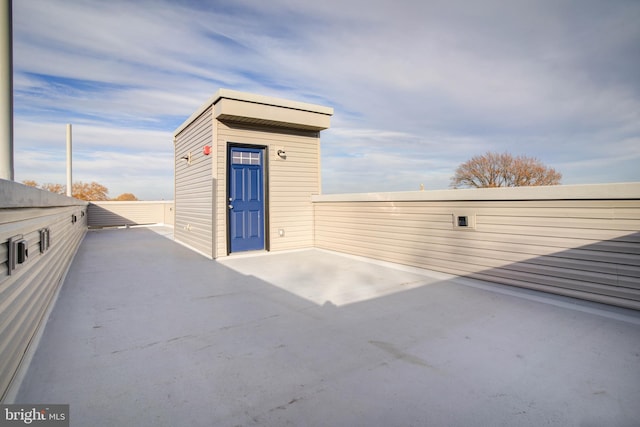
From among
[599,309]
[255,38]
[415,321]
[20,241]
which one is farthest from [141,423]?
[255,38]

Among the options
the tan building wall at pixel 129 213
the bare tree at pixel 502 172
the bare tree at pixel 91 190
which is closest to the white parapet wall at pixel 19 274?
the tan building wall at pixel 129 213

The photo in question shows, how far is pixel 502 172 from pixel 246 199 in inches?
473

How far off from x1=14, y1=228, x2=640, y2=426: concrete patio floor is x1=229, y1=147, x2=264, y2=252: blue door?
7.63ft

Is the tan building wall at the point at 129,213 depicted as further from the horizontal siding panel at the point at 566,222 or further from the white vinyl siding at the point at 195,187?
the horizontal siding panel at the point at 566,222

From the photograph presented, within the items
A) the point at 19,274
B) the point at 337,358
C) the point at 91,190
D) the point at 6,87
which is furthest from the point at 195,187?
the point at 91,190

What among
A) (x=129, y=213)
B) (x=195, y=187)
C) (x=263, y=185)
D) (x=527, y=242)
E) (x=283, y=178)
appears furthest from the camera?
(x=129, y=213)

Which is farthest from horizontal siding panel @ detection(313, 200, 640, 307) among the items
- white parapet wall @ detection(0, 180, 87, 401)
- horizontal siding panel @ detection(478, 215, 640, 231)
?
white parapet wall @ detection(0, 180, 87, 401)

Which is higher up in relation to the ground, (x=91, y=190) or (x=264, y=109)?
(x=264, y=109)

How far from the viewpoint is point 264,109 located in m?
5.33

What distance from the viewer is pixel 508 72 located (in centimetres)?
1025

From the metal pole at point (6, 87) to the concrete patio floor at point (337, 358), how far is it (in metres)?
1.38

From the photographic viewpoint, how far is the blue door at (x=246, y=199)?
557cm

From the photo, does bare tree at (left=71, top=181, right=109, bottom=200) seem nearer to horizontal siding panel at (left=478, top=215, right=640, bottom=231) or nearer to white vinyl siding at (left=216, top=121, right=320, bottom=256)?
white vinyl siding at (left=216, top=121, right=320, bottom=256)

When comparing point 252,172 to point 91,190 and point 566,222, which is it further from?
point 91,190
